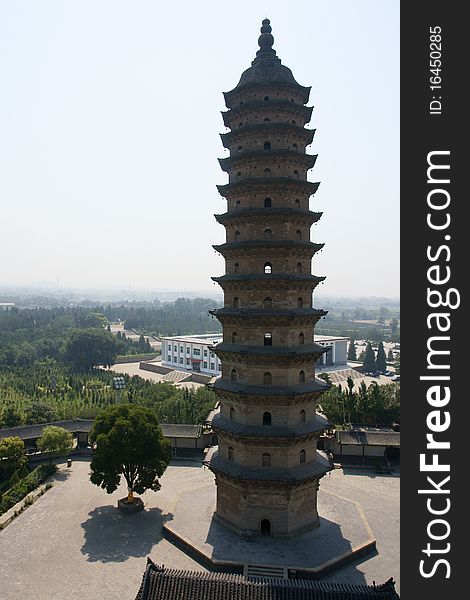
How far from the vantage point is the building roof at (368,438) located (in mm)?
36500

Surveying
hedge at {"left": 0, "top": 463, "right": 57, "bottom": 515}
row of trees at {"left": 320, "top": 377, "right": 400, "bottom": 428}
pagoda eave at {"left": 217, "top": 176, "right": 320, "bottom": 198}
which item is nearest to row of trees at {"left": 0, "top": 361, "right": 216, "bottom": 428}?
hedge at {"left": 0, "top": 463, "right": 57, "bottom": 515}

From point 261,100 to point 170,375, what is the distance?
2364 inches

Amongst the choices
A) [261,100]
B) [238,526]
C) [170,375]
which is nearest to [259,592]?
[238,526]

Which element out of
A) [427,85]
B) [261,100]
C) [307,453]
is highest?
[261,100]

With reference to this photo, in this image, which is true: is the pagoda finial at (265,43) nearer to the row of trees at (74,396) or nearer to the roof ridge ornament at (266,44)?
the roof ridge ornament at (266,44)

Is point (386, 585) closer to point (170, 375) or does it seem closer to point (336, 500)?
point (336, 500)

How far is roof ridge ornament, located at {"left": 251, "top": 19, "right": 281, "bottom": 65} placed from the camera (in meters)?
25.7

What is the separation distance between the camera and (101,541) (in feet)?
79.5

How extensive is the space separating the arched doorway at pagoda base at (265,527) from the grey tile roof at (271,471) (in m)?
2.49

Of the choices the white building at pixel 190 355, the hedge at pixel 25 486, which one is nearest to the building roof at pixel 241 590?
the hedge at pixel 25 486

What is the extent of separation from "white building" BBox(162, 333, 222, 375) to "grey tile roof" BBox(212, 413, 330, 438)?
50.4 m

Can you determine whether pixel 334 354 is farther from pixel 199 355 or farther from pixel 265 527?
pixel 265 527

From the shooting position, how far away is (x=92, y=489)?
31.5 m

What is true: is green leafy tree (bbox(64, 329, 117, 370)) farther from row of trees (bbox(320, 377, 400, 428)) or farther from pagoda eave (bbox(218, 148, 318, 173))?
pagoda eave (bbox(218, 148, 318, 173))
